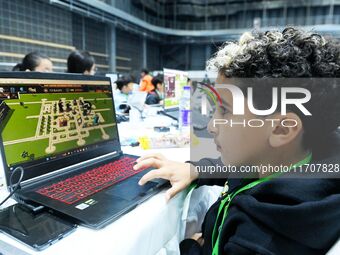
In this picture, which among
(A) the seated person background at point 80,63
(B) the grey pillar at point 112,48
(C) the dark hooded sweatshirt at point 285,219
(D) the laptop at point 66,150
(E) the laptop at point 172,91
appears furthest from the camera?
(B) the grey pillar at point 112,48

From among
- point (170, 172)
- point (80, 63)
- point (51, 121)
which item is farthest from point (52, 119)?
point (80, 63)

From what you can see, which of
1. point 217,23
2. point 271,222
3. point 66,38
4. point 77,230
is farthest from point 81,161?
point 217,23

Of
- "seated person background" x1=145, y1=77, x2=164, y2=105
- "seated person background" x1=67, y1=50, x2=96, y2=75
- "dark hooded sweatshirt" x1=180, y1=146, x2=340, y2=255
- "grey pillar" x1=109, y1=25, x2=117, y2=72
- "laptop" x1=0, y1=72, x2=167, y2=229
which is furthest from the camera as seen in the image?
"grey pillar" x1=109, y1=25, x2=117, y2=72

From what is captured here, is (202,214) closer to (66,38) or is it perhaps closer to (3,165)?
(3,165)

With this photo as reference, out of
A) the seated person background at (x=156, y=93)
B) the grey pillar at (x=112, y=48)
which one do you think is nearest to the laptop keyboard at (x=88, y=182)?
the seated person background at (x=156, y=93)

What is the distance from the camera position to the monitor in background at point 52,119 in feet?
2.06

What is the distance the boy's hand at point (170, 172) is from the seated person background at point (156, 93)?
276cm

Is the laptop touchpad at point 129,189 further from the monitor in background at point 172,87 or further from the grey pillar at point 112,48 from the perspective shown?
the grey pillar at point 112,48

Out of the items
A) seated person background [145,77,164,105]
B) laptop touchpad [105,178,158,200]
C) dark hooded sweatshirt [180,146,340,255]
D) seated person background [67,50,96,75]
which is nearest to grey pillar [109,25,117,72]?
seated person background [145,77,164,105]

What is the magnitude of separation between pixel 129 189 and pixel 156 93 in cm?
347

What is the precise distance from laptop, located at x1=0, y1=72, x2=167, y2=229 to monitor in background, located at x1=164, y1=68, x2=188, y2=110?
1.10 m

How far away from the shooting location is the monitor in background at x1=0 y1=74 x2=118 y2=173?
0.63m

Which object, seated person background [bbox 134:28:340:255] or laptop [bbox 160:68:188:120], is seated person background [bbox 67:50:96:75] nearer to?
laptop [bbox 160:68:188:120]

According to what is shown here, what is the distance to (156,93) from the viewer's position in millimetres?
4051
